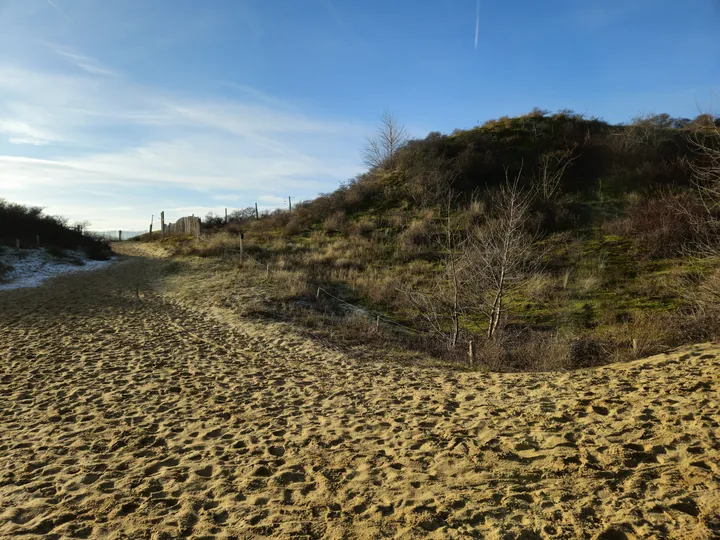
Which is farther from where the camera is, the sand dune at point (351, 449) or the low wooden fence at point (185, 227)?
the low wooden fence at point (185, 227)

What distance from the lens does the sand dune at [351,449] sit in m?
3.77

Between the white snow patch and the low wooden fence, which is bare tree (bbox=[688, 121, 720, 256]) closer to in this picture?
the white snow patch

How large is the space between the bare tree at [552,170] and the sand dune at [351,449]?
18.2m

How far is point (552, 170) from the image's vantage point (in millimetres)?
26078

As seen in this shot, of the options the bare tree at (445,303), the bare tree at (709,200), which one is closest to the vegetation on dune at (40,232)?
the bare tree at (445,303)

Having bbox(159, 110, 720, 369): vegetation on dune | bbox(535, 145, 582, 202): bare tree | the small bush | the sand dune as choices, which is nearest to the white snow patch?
bbox(159, 110, 720, 369): vegetation on dune

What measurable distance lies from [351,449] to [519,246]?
10.4 m

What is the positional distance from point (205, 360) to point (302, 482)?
5865 mm

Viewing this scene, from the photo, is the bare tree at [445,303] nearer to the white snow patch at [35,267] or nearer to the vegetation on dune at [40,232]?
the white snow patch at [35,267]

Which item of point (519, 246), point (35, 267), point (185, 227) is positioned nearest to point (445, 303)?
point (519, 246)

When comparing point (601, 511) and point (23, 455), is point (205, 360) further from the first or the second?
point (601, 511)

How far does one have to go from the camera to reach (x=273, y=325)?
1284 centimetres

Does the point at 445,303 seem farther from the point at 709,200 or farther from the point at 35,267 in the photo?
the point at 35,267

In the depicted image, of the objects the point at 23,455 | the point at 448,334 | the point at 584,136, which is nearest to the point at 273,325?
the point at 448,334
